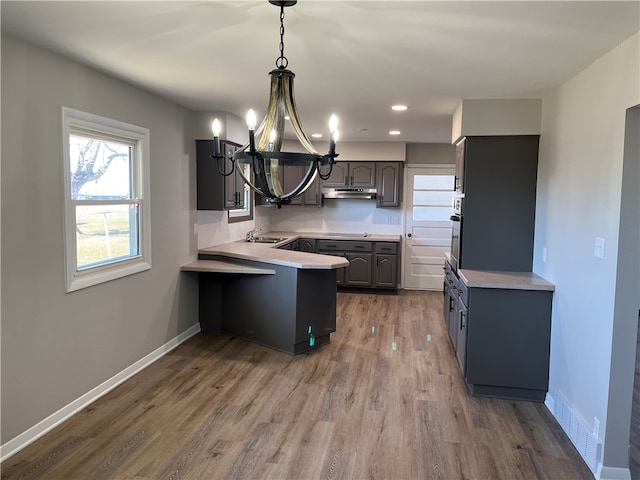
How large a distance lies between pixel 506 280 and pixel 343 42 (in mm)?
2132

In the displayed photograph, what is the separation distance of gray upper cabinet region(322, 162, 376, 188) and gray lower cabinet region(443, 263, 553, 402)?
3907 mm

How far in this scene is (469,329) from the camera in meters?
3.52

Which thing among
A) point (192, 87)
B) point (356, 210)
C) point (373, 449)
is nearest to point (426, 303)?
point (356, 210)

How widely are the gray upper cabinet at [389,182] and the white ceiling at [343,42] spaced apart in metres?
3.26

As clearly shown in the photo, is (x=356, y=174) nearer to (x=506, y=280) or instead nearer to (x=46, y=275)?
(x=506, y=280)

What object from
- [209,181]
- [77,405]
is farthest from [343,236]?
[77,405]

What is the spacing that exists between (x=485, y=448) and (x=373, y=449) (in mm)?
689

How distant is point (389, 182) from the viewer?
716cm

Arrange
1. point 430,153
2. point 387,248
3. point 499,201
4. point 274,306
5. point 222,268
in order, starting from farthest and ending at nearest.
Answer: point 430,153, point 387,248, point 222,268, point 274,306, point 499,201

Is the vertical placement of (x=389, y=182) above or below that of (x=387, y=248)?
above

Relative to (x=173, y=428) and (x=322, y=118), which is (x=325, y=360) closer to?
(x=173, y=428)

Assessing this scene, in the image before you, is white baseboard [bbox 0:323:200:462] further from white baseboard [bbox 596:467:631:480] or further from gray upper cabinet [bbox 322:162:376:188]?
gray upper cabinet [bbox 322:162:376:188]

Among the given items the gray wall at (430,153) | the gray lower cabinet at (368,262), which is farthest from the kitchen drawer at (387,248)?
the gray wall at (430,153)

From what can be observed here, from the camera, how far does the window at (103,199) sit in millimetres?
3043
